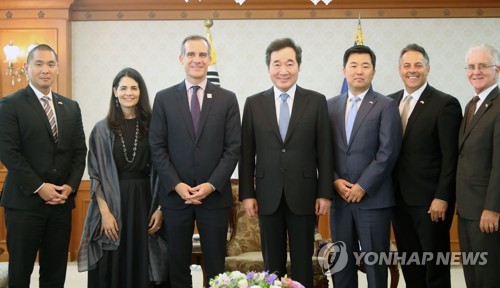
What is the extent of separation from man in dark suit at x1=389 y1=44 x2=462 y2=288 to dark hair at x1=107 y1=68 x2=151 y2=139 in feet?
5.29

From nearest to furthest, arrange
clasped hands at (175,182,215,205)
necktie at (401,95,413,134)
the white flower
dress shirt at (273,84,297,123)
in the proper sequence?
the white flower < clasped hands at (175,182,215,205) < dress shirt at (273,84,297,123) < necktie at (401,95,413,134)

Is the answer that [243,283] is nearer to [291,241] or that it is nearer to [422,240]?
[291,241]

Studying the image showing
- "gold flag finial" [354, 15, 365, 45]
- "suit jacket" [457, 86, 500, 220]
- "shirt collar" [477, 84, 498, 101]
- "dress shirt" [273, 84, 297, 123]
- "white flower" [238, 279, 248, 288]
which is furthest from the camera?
"gold flag finial" [354, 15, 365, 45]

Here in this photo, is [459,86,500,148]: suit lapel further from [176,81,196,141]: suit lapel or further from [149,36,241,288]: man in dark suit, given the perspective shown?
[176,81,196,141]: suit lapel

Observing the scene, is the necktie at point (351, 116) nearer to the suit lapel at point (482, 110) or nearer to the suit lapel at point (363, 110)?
the suit lapel at point (363, 110)

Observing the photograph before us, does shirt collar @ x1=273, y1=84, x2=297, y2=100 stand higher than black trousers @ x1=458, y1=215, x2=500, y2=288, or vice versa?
shirt collar @ x1=273, y1=84, x2=297, y2=100

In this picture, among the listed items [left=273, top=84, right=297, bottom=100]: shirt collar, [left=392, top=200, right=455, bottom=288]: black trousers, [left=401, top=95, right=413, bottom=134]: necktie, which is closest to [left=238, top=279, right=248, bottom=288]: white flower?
[left=273, top=84, right=297, bottom=100]: shirt collar

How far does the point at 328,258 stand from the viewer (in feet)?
12.9

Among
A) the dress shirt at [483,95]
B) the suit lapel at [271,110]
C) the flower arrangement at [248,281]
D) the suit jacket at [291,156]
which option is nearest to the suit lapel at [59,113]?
the suit jacket at [291,156]

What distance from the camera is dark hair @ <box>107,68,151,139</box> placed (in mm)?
3527

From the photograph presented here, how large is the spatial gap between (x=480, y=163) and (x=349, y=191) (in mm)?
758

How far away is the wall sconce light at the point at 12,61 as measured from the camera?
21.0 feet

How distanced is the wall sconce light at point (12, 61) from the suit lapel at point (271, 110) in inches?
160

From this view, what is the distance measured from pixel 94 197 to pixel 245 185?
94 centimetres
